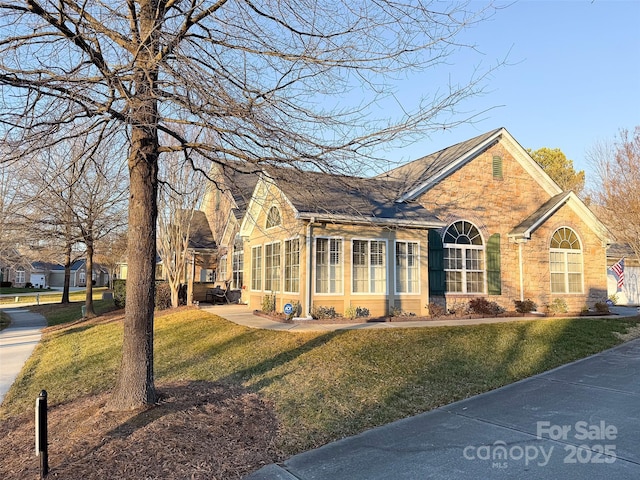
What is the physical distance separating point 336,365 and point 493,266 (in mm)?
11333

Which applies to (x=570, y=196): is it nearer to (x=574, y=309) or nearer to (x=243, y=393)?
(x=574, y=309)

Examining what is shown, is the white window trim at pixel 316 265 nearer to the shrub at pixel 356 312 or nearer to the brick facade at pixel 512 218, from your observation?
the shrub at pixel 356 312

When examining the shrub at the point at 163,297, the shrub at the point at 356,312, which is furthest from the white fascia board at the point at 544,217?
the shrub at the point at 163,297

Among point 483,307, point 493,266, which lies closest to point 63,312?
point 483,307

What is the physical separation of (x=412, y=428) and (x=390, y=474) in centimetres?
135

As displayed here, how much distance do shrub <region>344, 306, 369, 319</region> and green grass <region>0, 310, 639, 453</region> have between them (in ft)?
8.73

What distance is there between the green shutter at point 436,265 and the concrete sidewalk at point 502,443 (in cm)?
868

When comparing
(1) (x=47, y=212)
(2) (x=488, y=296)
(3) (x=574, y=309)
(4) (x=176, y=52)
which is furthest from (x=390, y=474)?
(1) (x=47, y=212)

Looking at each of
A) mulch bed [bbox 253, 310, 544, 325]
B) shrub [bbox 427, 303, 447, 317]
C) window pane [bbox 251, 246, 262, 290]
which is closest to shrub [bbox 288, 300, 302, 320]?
mulch bed [bbox 253, 310, 544, 325]

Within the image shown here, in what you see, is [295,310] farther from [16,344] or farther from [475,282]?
[16,344]

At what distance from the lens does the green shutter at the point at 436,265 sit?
15.8 meters

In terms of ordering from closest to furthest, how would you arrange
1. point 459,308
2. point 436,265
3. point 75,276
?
point 436,265
point 459,308
point 75,276

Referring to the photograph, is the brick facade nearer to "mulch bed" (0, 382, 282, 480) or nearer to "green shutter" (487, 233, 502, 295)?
"green shutter" (487, 233, 502, 295)

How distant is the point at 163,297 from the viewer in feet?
65.2
